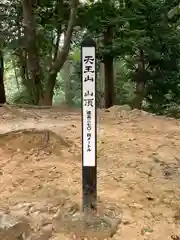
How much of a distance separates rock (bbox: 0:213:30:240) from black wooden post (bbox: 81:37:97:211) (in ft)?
1.95

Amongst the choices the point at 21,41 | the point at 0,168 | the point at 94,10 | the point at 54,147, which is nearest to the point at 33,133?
the point at 54,147

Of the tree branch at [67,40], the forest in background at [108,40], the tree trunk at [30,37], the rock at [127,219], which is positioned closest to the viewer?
the rock at [127,219]

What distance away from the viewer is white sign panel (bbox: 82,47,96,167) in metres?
3.41

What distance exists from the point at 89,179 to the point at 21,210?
0.75 meters

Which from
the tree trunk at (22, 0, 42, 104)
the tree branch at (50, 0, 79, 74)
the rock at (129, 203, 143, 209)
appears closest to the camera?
the rock at (129, 203, 143, 209)

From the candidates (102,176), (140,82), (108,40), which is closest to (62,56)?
(108,40)

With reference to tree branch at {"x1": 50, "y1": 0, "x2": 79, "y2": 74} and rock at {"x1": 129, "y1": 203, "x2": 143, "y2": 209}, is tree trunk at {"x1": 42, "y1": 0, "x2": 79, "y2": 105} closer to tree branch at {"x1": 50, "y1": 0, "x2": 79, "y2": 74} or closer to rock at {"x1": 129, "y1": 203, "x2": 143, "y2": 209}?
tree branch at {"x1": 50, "y1": 0, "x2": 79, "y2": 74}

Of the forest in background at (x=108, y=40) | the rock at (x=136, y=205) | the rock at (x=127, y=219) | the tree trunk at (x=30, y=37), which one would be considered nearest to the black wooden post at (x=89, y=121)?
the rock at (x=127, y=219)

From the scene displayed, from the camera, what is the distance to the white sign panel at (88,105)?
3.41 meters

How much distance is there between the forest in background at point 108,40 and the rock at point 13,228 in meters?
7.37

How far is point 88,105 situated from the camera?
3500mm

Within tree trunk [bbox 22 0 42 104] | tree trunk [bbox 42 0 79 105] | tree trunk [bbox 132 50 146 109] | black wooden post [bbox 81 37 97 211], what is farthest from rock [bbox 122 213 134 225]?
tree trunk [bbox 132 50 146 109]

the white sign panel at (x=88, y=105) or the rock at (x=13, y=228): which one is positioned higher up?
the white sign panel at (x=88, y=105)

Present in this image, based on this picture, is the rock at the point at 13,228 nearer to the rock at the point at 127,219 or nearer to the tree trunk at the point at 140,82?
the rock at the point at 127,219
